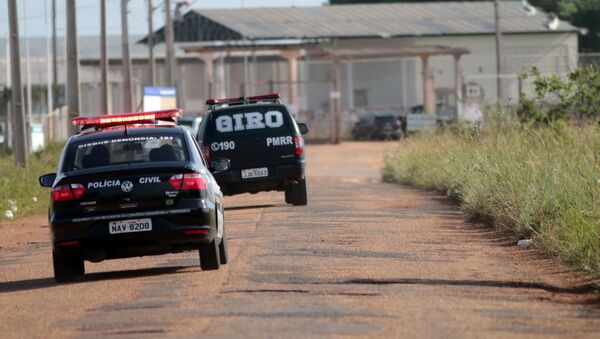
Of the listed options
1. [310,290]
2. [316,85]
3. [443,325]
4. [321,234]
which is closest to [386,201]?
[321,234]

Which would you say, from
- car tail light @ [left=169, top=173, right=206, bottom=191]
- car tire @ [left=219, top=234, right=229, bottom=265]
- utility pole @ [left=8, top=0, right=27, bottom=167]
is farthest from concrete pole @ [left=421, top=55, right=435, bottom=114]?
car tail light @ [left=169, top=173, right=206, bottom=191]

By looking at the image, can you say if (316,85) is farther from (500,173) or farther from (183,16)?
(500,173)

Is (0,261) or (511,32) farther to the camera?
(511,32)

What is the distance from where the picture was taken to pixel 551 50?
7281 cm

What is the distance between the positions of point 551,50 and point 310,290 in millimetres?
62383

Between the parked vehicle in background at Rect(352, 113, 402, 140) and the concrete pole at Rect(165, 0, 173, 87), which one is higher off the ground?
the concrete pole at Rect(165, 0, 173, 87)

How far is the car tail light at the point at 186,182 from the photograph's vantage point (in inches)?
536

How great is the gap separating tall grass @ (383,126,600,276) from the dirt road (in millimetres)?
338

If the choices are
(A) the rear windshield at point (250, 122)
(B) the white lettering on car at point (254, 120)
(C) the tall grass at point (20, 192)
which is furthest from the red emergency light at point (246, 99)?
(C) the tall grass at point (20, 192)

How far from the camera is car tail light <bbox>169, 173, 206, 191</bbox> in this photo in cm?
1361

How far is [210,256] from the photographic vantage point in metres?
14.0

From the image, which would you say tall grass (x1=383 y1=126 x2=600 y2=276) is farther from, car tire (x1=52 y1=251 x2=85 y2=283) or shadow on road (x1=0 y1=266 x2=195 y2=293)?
car tire (x1=52 y1=251 x2=85 y2=283)

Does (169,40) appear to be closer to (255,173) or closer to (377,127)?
(377,127)

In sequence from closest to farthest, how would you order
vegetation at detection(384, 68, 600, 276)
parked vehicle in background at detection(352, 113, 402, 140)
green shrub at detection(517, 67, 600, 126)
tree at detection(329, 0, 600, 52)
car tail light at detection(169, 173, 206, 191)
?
car tail light at detection(169, 173, 206, 191) → vegetation at detection(384, 68, 600, 276) → green shrub at detection(517, 67, 600, 126) → parked vehicle in background at detection(352, 113, 402, 140) → tree at detection(329, 0, 600, 52)
